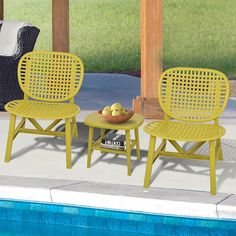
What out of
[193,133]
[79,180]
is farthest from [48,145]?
[193,133]

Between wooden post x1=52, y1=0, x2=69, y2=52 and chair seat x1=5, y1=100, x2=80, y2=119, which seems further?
wooden post x1=52, y1=0, x2=69, y2=52

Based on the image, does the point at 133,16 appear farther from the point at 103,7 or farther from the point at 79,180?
the point at 79,180

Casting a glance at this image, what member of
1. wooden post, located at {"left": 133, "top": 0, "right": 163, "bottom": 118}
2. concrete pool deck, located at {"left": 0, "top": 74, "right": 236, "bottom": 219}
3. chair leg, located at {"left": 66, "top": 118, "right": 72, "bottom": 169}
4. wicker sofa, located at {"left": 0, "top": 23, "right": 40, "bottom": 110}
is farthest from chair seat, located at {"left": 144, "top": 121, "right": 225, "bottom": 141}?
wicker sofa, located at {"left": 0, "top": 23, "right": 40, "bottom": 110}

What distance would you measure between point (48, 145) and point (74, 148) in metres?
0.24

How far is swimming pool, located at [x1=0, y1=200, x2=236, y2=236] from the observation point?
16.6 ft

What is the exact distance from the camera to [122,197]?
529 centimetres

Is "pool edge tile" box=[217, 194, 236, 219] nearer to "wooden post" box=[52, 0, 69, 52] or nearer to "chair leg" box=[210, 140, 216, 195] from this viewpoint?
"chair leg" box=[210, 140, 216, 195]

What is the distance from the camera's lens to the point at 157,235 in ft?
16.6

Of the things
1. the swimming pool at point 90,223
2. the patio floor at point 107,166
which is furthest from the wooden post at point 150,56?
the swimming pool at point 90,223

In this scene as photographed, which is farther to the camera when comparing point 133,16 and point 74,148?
point 133,16

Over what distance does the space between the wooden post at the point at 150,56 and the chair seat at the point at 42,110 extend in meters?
1.33

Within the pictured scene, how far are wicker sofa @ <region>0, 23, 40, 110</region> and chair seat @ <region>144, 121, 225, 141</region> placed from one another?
8.55 feet

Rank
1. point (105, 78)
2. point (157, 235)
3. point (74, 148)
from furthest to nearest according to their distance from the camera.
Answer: point (105, 78) → point (74, 148) → point (157, 235)

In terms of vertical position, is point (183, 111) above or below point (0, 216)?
above
